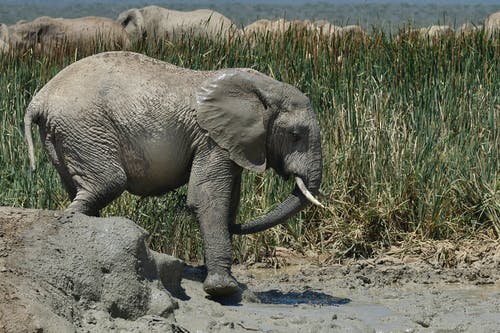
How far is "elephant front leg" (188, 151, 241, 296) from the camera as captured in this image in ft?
27.9

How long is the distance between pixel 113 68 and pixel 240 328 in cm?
197

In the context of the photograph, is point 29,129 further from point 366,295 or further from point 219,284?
point 366,295

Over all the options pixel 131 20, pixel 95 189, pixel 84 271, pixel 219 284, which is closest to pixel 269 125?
pixel 219 284

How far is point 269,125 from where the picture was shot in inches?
346

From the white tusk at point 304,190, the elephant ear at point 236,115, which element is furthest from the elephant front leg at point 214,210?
the white tusk at point 304,190

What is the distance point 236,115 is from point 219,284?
1.12m

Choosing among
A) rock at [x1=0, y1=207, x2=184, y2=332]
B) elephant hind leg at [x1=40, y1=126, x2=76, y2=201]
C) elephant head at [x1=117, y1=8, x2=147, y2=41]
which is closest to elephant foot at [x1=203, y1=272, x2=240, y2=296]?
rock at [x1=0, y1=207, x2=184, y2=332]

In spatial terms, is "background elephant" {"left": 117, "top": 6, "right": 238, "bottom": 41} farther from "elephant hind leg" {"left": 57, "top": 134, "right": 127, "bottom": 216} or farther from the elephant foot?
the elephant foot

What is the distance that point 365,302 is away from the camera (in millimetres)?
9188

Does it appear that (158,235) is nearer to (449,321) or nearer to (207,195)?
(207,195)

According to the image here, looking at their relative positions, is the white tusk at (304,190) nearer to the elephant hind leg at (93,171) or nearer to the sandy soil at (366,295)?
the sandy soil at (366,295)

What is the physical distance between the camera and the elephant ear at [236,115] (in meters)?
8.60

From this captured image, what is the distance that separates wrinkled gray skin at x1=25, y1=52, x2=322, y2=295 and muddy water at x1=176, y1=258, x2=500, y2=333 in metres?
0.35

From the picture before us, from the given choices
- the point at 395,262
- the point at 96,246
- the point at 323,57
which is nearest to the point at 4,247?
the point at 96,246
